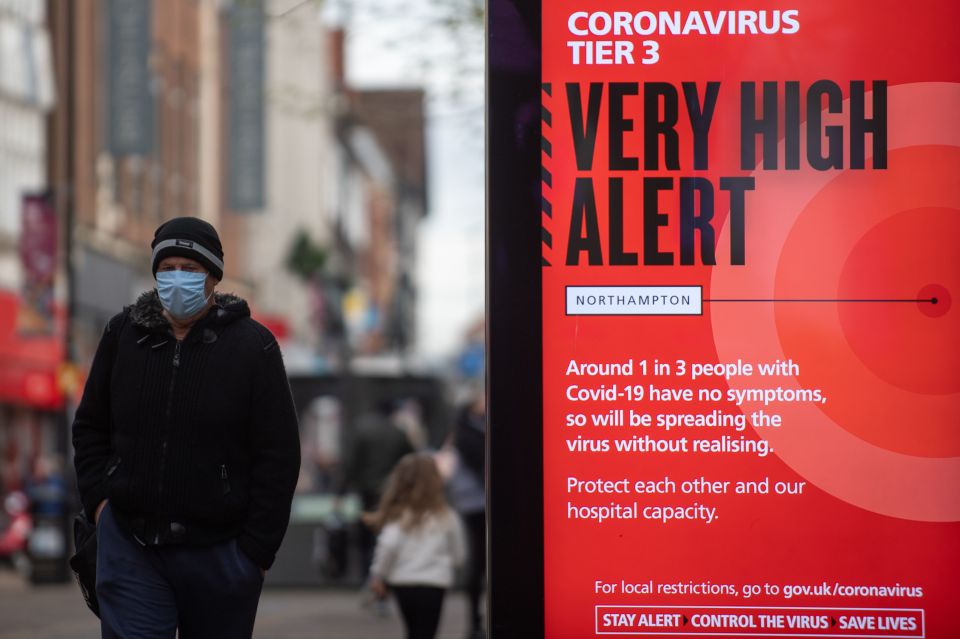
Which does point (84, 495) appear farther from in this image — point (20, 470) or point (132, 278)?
point (132, 278)

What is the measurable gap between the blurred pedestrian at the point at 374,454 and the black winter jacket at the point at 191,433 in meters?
10.5

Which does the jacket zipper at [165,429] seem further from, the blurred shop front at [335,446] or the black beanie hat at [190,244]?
the blurred shop front at [335,446]

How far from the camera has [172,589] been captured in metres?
5.50

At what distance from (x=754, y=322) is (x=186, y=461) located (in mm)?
1751

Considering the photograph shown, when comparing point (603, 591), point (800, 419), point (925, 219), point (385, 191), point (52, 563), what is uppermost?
point (385, 191)

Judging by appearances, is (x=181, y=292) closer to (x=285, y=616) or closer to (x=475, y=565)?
(x=475, y=565)

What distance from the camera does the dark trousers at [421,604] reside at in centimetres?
947

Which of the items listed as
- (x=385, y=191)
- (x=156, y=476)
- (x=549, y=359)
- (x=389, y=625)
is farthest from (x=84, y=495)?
(x=385, y=191)

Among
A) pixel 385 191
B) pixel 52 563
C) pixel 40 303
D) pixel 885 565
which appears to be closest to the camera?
pixel 885 565

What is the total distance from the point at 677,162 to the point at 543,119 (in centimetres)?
37

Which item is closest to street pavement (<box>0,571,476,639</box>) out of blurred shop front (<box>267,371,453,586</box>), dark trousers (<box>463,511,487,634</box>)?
blurred shop front (<box>267,371,453,586</box>)

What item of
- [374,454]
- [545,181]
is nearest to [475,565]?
[374,454]

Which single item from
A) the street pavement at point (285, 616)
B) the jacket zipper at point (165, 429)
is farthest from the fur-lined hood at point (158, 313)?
the street pavement at point (285, 616)

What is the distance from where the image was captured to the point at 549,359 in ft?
15.9
